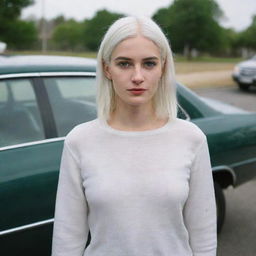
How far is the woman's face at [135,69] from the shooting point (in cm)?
134

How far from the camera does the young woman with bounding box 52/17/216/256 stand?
1364 millimetres

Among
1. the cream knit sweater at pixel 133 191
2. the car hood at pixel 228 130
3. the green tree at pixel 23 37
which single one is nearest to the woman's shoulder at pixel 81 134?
the cream knit sweater at pixel 133 191

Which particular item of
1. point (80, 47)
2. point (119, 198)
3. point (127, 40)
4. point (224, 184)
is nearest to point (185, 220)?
point (119, 198)

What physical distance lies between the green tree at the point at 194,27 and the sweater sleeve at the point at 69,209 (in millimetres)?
63679

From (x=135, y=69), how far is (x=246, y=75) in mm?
13939

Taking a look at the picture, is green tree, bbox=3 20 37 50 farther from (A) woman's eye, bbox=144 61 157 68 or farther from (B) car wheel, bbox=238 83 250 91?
(A) woman's eye, bbox=144 61 157 68

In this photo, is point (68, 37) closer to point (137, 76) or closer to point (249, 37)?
point (249, 37)

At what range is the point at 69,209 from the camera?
144 cm

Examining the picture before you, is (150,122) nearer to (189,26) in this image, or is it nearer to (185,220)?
(185,220)

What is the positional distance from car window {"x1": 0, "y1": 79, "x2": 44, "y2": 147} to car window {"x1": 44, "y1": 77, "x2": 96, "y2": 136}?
0.12 meters

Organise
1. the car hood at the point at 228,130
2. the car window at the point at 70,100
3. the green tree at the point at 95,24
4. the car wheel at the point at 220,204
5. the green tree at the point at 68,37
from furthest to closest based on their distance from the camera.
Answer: the green tree at the point at 68,37 → the green tree at the point at 95,24 → the car wheel at the point at 220,204 → the car hood at the point at 228,130 → the car window at the point at 70,100

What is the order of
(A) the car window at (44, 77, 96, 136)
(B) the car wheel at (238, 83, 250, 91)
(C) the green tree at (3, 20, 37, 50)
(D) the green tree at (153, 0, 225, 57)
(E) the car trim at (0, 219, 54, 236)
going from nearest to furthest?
(E) the car trim at (0, 219, 54, 236) → (A) the car window at (44, 77, 96, 136) → (B) the car wheel at (238, 83, 250, 91) → (C) the green tree at (3, 20, 37, 50) → (D) the green tree at (153, 0, 225, 57)

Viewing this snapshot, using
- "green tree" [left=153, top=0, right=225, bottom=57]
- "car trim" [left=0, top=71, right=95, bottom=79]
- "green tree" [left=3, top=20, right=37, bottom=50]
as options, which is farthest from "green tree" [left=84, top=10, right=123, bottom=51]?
"car trim" [left=0, top=71, right=95, bottom=79]

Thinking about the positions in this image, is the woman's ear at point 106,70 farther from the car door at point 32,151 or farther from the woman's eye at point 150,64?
the car door at point 32,151
